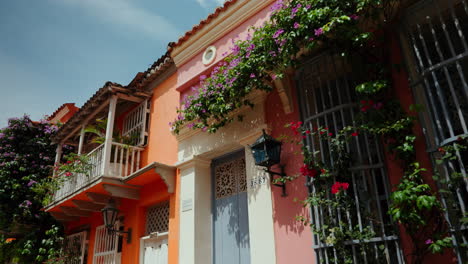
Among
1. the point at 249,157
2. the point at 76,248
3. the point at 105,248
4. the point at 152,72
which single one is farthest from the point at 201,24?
the point at 76,248

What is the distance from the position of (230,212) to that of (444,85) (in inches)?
141

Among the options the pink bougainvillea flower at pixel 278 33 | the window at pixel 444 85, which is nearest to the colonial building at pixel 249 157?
the window at pixel 444 85

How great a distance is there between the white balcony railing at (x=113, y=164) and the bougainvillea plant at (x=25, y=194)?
2402mm

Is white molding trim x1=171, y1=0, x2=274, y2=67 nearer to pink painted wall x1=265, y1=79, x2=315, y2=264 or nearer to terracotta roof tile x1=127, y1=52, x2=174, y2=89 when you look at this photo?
terracotta roof tile x1=127, y1=52, x2=174, y2=89

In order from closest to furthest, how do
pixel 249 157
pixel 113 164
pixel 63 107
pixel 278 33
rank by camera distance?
pixel 278 33 → pixel 249 157 → pixel 113 164 → pixel 63 107

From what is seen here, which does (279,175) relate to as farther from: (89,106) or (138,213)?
(89,106)

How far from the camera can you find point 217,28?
6957mm

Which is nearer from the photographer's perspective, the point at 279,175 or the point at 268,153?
the point at 268,153

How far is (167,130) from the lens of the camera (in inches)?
304

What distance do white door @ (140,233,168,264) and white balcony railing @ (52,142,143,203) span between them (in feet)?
4.74

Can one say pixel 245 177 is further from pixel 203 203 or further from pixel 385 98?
pixel 385 98

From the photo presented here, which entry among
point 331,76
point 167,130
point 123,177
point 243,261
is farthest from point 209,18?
point 243,261

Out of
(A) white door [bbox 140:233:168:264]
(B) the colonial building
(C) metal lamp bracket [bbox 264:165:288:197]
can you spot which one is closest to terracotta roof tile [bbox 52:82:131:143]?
(B) the colonial building

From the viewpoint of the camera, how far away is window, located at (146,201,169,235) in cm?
734
